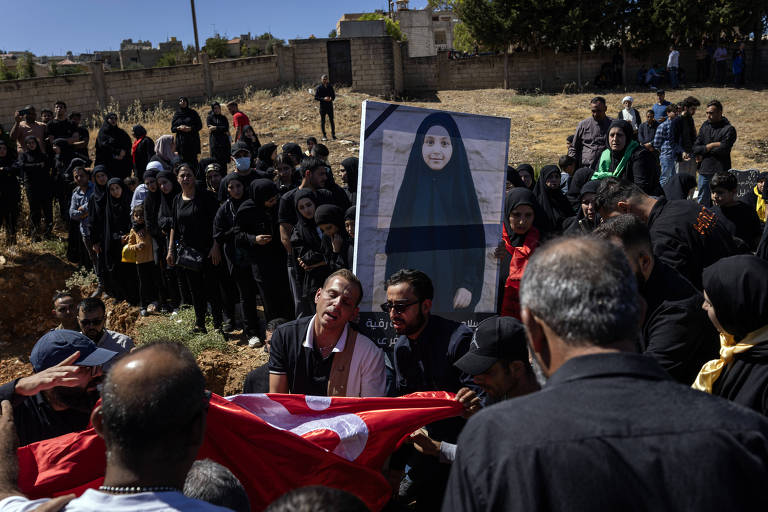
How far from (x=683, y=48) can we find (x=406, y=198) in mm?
30580

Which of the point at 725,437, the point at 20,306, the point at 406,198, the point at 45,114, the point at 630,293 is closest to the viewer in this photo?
the point at 725,437

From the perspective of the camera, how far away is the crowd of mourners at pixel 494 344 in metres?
1.43

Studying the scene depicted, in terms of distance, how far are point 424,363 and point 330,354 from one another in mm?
564

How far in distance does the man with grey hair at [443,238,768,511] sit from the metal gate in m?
27.4

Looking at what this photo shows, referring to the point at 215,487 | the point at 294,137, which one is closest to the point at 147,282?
the point at 215,487

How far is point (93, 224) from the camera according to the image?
935cm

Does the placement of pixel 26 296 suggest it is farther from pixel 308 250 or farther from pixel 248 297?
pixel 308 250

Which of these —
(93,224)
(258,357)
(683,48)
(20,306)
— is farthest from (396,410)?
(683,48)

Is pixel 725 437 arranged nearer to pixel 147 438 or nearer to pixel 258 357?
pixel 147 438

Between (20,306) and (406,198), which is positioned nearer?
(406,198)

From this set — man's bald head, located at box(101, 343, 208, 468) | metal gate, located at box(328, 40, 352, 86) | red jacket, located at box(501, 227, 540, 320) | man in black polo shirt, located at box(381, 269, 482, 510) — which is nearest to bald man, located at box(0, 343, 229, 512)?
man's bald head, located at box(101, 343, 208, 468)

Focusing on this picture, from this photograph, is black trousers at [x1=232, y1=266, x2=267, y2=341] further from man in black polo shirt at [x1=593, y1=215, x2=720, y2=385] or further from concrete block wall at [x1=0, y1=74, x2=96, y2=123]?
concrete block wall at [x1=0, y1=74, x2=96, y2=123]

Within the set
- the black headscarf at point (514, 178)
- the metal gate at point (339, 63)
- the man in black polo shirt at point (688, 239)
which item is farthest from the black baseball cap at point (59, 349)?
the metal gate at point (339, 63)

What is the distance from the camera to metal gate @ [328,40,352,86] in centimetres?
2755
